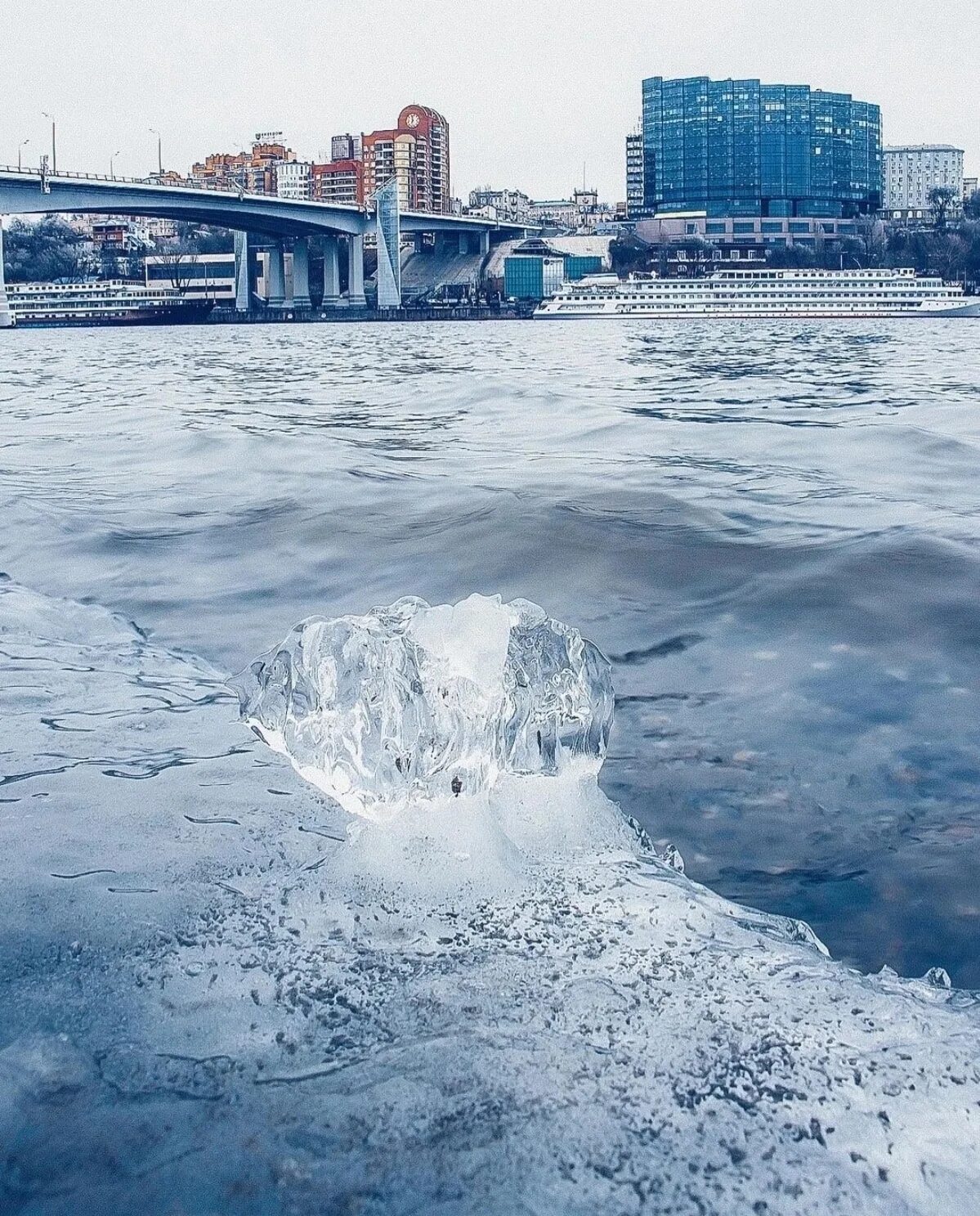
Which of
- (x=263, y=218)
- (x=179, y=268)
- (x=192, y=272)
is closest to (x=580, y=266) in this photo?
(x=263, y=218)

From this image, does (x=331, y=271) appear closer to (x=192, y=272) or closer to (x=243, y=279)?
(x=243, y=279)

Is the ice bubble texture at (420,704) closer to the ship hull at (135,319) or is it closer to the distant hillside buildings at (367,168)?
the ship hull at (135,319)

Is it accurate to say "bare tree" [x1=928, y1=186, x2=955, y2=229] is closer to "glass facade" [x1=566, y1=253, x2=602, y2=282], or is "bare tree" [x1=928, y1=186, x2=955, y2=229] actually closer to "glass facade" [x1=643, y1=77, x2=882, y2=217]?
"glass facade" [x1=643, y1=77, x2=882, y2=217]

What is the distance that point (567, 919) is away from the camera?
4.12ft

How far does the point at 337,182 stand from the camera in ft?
297

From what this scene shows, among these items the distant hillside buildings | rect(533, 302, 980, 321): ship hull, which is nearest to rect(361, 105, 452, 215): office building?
the distant hillside buildings

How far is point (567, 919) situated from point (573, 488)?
3508 mm

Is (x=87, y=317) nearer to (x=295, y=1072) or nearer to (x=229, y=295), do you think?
(x=229, y=295)

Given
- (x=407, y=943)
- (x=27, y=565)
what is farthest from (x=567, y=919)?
(x=27, y=565)

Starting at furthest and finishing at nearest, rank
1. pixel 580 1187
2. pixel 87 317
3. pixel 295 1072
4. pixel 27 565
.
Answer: pixel 87 317 → pixel 27 565 → pixel 295 1072 → pixel 580 1187

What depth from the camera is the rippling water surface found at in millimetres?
1728

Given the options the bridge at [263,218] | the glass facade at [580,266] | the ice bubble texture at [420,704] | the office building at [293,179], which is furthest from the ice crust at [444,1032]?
the office building at [293,179]

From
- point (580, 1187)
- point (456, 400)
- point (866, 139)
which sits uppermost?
point (866, 139)

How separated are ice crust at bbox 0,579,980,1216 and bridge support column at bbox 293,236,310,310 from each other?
53.3 m
